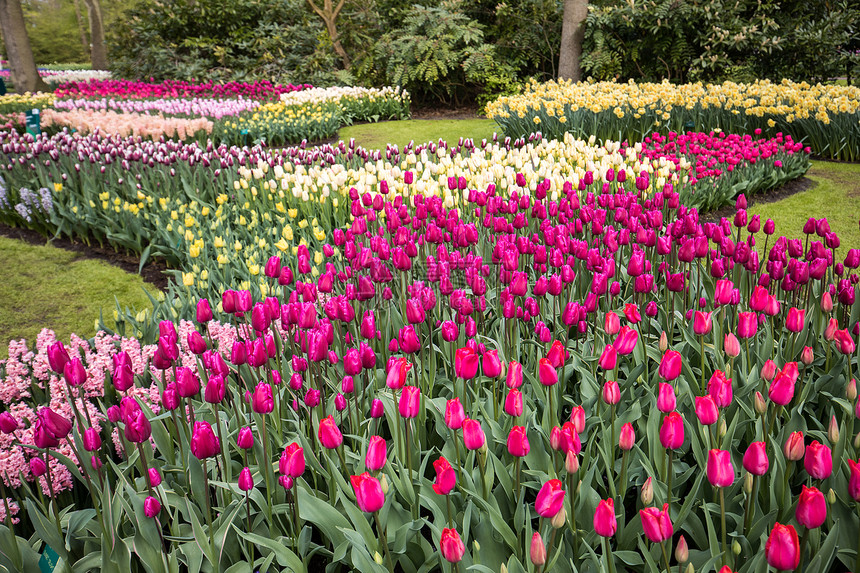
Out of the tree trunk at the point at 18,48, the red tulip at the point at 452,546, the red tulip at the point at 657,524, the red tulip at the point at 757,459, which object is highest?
the tree trunk at the point at 18,48

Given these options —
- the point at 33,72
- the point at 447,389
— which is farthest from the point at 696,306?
the point at 33,72

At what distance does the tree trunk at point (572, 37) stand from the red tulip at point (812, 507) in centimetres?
1292

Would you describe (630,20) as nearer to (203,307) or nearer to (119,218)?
(119,218)

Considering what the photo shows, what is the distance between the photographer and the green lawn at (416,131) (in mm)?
11289

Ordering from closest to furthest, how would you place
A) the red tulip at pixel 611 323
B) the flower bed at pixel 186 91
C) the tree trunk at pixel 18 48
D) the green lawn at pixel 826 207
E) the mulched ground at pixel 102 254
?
the red tulip at pixel 611 323, the mulched ground at pixel 102 254, the green lawn at pixel 826 207, the flower bed at pixel 186 91, the tree trunk at pixel 18 48

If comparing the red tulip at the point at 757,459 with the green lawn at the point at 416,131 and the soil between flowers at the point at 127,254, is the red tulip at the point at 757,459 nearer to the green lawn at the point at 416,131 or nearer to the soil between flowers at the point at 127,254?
the soil between flowers at the point at 127,254

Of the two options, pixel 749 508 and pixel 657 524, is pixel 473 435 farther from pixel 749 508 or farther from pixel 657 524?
pixel 749 508

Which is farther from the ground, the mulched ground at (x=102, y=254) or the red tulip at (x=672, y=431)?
the red tulip at (x=672, y=431)

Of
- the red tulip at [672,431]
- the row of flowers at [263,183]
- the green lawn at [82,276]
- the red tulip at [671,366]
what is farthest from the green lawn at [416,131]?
the red tulip at [672,431]

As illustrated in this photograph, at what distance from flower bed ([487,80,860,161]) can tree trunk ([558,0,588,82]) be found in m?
4.64

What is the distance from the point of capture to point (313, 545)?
67.1 inches

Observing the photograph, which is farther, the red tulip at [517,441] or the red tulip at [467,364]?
the red tulip at [467,364]

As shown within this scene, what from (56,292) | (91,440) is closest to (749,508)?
(91,440)

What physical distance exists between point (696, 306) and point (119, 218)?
15.9 ft
